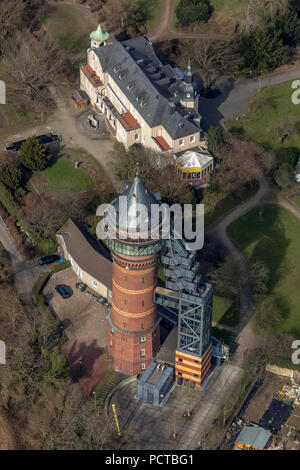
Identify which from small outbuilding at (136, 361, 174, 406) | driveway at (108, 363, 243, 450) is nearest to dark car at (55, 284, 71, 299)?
driveway at (108, 363, 243, 450)

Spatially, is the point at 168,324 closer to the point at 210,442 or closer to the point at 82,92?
the point at 210,442

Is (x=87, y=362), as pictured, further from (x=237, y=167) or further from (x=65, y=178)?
(x=237, y=167)

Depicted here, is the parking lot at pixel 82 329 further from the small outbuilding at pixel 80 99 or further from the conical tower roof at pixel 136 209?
the small outbuilding at pixel 80 99

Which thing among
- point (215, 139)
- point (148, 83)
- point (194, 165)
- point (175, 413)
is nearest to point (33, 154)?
point (148, 83)

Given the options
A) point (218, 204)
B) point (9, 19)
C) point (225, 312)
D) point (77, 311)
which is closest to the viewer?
point (77, 311)

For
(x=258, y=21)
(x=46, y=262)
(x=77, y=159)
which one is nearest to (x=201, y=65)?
(x=258, y=21)

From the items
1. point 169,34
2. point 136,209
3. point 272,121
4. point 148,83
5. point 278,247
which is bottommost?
point 136,209
